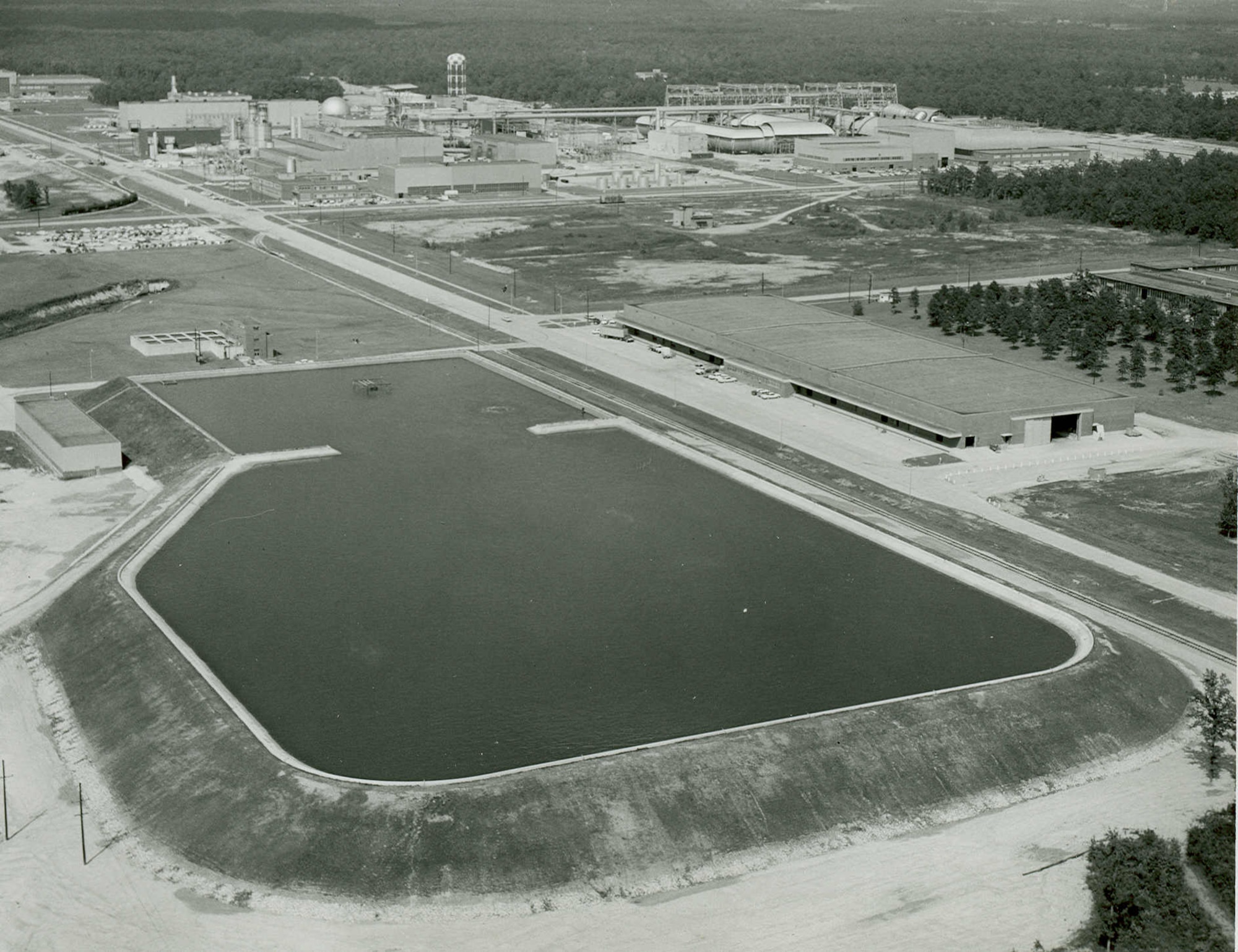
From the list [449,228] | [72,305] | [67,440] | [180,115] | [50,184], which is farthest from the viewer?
[180,115]

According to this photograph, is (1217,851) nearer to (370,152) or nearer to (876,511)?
(876,511)

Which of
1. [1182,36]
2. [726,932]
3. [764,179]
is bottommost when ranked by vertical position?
[726,932]

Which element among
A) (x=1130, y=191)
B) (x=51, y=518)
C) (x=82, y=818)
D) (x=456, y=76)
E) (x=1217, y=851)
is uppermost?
(x=456, y=76)

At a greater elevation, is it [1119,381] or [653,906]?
[1119,381]

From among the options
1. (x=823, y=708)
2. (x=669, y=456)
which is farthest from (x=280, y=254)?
(x=823, y=708)

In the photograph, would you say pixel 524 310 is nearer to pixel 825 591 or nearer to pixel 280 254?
pixel 280 254

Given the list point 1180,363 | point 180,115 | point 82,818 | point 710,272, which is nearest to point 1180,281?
point 1180,363
